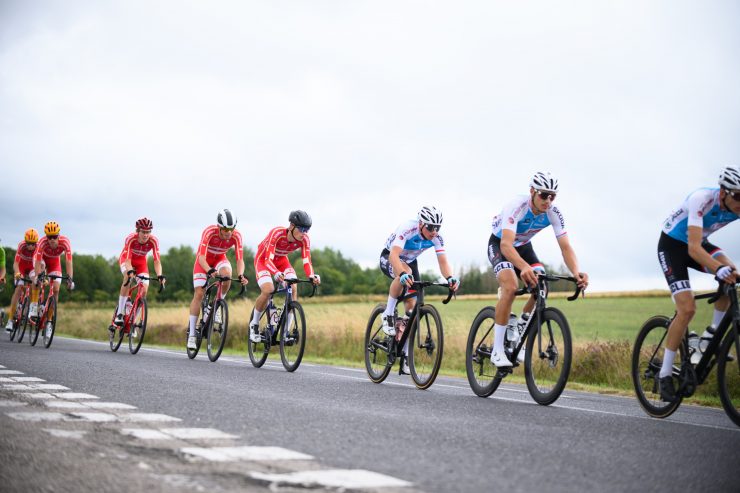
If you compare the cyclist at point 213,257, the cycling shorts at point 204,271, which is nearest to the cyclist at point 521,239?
the cyclist at point 213,257

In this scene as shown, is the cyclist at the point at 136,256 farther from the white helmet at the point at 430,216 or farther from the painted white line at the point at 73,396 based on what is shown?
the painted white line at the point at 73,396

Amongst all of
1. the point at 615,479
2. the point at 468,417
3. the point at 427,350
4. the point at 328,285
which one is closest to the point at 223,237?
the point at 427,350

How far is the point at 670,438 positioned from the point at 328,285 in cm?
13920

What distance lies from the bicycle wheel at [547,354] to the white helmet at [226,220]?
23.7 ft

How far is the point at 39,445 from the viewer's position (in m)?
5.41

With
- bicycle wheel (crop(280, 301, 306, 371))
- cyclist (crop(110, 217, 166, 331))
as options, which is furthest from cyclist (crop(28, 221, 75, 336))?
bicycle wheel (crop(280, 301, 306, 371))

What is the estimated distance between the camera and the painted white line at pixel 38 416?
6.55m

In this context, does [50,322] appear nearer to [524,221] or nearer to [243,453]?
[524,221]

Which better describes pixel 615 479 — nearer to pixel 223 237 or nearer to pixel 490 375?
pixel 490 375

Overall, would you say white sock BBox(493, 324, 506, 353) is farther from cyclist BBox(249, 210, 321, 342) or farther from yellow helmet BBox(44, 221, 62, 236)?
yellow helmet BBox(44, 221, 62, 236)

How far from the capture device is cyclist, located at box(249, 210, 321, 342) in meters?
13.7

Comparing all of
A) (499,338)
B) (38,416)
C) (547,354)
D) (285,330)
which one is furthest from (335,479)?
(285,330)

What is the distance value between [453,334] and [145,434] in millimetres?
16315

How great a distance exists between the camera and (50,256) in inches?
767
